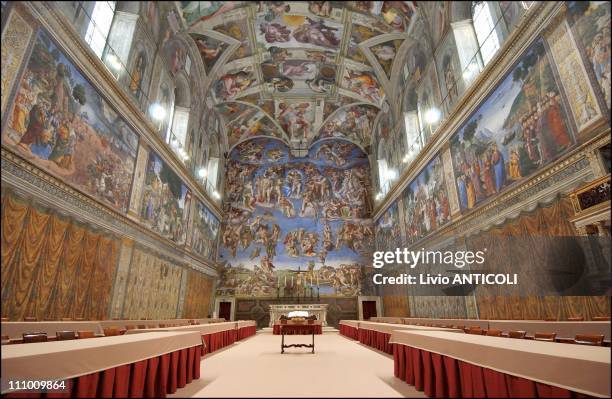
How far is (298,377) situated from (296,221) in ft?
62.6

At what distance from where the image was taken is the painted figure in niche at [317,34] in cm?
1648

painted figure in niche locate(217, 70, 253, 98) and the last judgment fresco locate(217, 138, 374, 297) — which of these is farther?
the last judgment fresco locate(217, 138, 374, 297)

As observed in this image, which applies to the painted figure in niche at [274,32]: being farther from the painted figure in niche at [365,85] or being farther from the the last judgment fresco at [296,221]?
the the last judgment fresco at [296,221]

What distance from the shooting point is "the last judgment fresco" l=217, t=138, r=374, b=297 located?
21.9 meters

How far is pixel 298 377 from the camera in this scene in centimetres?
452

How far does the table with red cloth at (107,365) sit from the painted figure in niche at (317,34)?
54.6ft

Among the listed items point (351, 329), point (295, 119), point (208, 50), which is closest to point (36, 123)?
point (208, 50)

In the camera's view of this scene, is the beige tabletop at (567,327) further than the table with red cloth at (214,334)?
No

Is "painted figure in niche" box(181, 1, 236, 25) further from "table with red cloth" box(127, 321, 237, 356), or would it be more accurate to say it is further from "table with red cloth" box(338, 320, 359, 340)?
"table with red cloth" box(338, 320, 359, 340)

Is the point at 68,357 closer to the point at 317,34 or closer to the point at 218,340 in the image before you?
the point at 218,340

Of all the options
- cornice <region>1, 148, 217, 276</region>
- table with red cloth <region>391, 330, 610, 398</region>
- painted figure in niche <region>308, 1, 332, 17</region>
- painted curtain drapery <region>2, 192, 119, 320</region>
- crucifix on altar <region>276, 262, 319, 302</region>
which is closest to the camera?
table with red cloth <region>391, 330, 610, 398</region>

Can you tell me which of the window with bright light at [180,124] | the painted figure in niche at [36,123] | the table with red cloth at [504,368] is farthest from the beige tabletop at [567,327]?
the window with bright light at [180,124]

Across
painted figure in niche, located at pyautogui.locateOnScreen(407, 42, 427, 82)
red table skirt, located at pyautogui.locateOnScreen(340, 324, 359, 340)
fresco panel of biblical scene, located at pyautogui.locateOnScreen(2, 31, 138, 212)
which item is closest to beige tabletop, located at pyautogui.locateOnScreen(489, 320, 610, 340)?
red table skirt, located at pyautogui.locateOnScreen(340, 324, 359, 340)

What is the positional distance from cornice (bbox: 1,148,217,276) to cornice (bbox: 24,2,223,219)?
3353 mm
